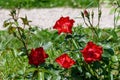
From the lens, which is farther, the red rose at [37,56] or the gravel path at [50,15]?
the gravel path at [50,15]

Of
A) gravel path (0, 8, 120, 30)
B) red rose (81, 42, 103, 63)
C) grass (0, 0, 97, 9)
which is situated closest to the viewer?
red rose (81, 42, 103, 63)

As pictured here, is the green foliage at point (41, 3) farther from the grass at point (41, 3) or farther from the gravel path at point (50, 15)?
the gravel path at point (50, 15)

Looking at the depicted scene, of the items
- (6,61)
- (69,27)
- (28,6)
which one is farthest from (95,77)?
(28,6)

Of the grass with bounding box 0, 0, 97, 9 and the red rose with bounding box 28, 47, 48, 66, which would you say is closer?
the red rose with bounding box 28, 47, 48, 66

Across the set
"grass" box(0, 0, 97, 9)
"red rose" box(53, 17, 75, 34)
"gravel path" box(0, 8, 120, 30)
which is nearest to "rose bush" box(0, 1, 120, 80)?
"red rose" box(53, 17, 75, 34)

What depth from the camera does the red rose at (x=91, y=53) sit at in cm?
Result: 327

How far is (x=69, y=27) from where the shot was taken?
345cm

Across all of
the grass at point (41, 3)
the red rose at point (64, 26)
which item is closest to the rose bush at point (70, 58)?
the red rose at point (64, 26)

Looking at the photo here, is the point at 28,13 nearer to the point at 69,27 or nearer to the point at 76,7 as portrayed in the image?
the point at 76,7

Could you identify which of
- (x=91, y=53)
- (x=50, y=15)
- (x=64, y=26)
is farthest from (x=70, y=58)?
(x=50, y=15)

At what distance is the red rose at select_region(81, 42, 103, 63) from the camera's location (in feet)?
10.7

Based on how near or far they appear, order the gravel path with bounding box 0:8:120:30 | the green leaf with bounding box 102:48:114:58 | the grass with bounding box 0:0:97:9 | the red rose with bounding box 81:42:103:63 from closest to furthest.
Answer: the red rose with bounding box 81:42:103:63, the green leaf with bounding box 102:48:114:58, the gravel path with bounding box 0:8:120:30, the grass with bounding box 0:0:97:9

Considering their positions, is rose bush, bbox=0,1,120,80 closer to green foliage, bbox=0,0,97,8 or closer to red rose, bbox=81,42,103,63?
red rose, bbox=81,42,103,63

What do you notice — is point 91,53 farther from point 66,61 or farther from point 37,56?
point 37,56
